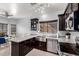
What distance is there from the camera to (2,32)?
1.77 metres

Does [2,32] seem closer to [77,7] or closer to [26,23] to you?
[26,23]

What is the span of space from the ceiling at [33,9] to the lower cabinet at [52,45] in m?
0.45

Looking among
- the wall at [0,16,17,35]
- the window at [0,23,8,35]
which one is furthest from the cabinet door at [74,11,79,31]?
the window at [0,23,8,35]

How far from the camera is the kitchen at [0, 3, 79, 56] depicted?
1732 mm

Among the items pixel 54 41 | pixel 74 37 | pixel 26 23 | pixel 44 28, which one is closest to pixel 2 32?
pixel 26 23

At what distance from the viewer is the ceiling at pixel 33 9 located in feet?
5.76

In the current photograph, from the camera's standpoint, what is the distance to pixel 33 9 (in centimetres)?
180

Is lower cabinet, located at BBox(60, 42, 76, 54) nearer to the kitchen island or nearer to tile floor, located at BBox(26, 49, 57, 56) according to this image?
tile floor, located at BBox(26, 49, 57, 56)

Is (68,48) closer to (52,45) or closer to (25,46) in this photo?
(52,45)

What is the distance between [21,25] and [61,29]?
2.38ft

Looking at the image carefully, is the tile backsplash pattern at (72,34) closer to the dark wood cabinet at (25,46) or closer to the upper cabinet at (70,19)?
the upper cabinet at (70,19)

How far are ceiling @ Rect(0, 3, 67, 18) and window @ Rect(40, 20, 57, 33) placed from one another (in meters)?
0.12

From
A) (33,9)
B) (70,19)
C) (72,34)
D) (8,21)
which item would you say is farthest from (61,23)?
(8,21)

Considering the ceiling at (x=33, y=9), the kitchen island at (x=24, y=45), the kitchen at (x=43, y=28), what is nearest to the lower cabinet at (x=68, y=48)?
the kitchen at (x=43, y=28)
